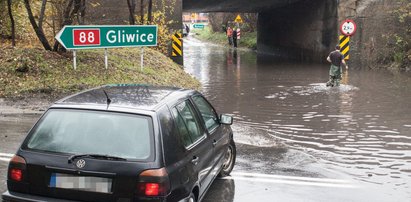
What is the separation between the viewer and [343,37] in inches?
783

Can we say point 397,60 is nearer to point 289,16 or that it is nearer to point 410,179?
point 289,16

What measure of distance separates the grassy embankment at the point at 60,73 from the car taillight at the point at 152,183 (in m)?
7.76

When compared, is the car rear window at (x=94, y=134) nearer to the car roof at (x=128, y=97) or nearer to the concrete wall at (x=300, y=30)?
the car roof at (x=128, y=97)

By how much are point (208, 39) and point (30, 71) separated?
4967 cm

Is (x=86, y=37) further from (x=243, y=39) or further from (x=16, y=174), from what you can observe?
(x=243, y=39)

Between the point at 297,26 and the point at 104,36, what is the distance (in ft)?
68.9

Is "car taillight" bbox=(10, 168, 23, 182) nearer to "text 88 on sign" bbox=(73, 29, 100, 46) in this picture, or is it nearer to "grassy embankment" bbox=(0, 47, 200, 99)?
"grassy embankment" bbox=(0, 47, 200, 99)

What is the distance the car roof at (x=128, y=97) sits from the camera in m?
4.21

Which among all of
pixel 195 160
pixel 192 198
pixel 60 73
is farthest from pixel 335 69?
pixel 192 198

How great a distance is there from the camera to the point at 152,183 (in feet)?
12.3

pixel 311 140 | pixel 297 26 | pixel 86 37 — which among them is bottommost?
pixel 311 140

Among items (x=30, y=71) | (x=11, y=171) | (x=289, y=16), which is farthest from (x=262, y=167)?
(x=289, y=16)

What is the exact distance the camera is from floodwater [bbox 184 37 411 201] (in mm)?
7297

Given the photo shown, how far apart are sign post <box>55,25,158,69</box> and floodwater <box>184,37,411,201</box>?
2825 millimetres
